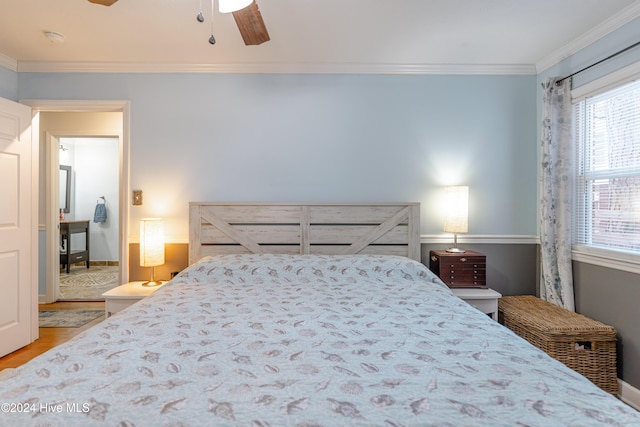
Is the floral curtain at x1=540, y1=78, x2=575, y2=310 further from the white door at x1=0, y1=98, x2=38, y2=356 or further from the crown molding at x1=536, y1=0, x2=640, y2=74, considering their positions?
the white door at x1=0, y1=98, x2=38, y2=356

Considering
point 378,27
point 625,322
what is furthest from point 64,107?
point 625,322

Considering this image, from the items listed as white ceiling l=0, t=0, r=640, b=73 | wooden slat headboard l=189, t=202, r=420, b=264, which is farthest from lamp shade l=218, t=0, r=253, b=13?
wooden slat headboard l=189, t=202, r=420, b=264

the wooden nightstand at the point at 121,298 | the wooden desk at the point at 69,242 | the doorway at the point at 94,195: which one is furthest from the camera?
the doorway at the point at 94,195

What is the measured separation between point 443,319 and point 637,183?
1.70 metres

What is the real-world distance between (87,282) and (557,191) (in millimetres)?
6017

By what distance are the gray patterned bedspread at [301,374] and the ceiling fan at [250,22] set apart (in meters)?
1.46

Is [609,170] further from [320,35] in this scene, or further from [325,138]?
[320,35]

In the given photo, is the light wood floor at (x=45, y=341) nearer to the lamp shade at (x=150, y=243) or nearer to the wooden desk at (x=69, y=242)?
the lamp shade at (x=150, y=243)

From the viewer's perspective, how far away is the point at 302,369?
1.10 metres

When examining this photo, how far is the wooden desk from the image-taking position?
5.62 meters

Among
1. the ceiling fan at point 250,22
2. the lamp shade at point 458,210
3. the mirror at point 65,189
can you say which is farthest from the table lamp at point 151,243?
the mirror at point 65,189

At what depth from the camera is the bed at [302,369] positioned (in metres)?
0.86

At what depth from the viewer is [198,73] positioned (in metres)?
3.00

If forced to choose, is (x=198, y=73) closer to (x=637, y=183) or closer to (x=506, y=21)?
(x=506, y=21)
